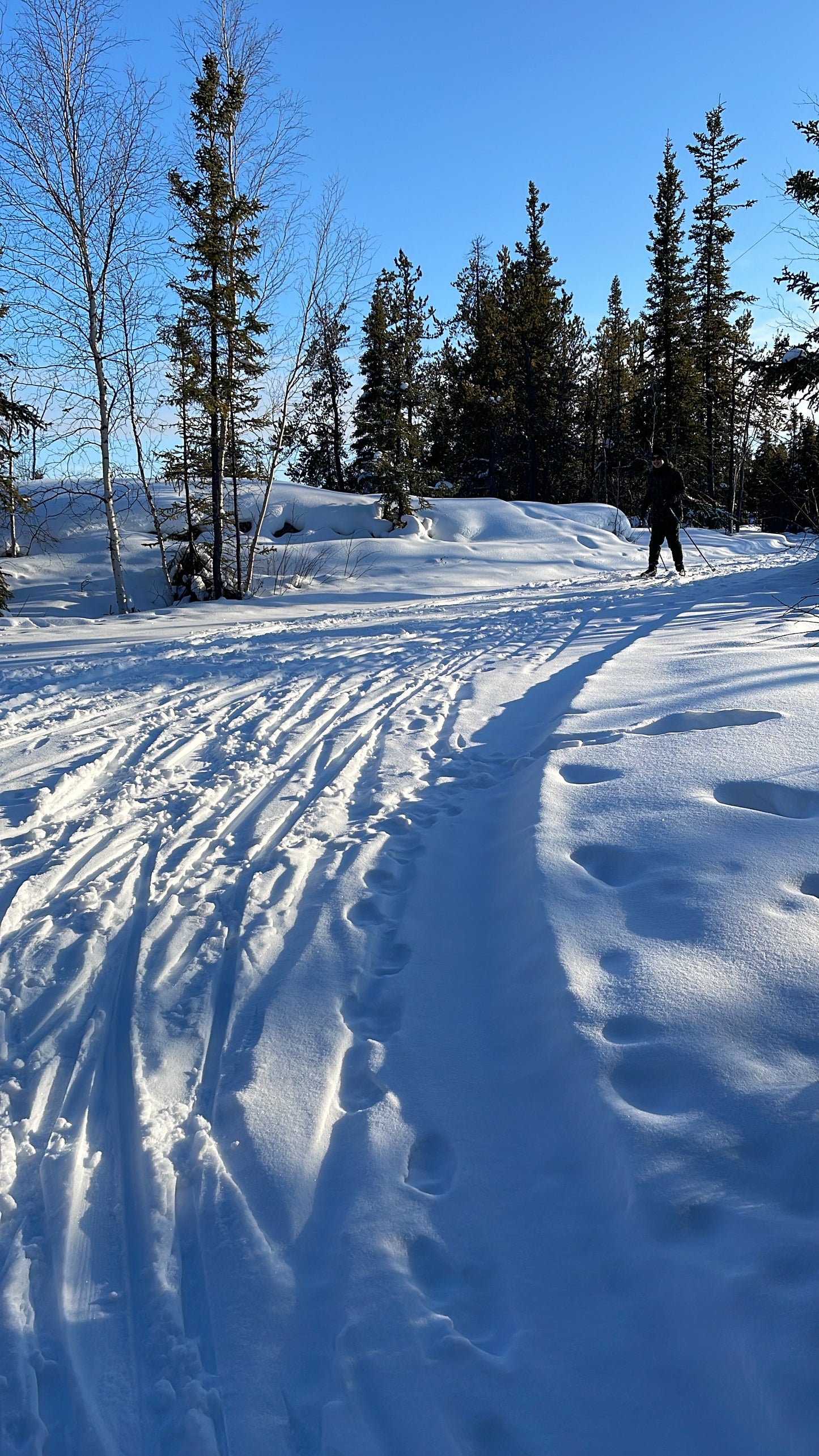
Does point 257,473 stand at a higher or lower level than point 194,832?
higher

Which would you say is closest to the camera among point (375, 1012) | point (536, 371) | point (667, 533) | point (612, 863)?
point (375, 1012)

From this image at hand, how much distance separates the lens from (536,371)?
102 feet

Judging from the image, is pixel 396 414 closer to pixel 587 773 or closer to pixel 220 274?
pixel 220 274

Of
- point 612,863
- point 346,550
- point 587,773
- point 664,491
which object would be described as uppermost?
point 664,491

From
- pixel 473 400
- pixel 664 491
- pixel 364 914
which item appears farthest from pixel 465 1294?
pixel 473 400

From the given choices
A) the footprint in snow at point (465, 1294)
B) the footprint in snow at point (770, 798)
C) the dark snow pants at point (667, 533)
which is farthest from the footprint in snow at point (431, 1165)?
the dark snow pants at point (667, 533)

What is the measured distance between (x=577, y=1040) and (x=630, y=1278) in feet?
2.11

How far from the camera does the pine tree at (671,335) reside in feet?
103

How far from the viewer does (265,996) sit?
8.86ft

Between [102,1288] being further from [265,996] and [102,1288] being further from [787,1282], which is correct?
[787,1282]

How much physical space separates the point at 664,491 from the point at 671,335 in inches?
912

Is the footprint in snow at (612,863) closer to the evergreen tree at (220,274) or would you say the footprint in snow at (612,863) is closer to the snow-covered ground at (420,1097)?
the snow-covered ground at (420,1097)

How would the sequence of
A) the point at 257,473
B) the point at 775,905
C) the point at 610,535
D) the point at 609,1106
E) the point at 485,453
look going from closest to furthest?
the point at 609,1106 < the point at 775,905 < the point at 257,473 < the point at 610,535 < the point at 485,453

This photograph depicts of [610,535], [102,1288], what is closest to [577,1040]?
[102,1288]
